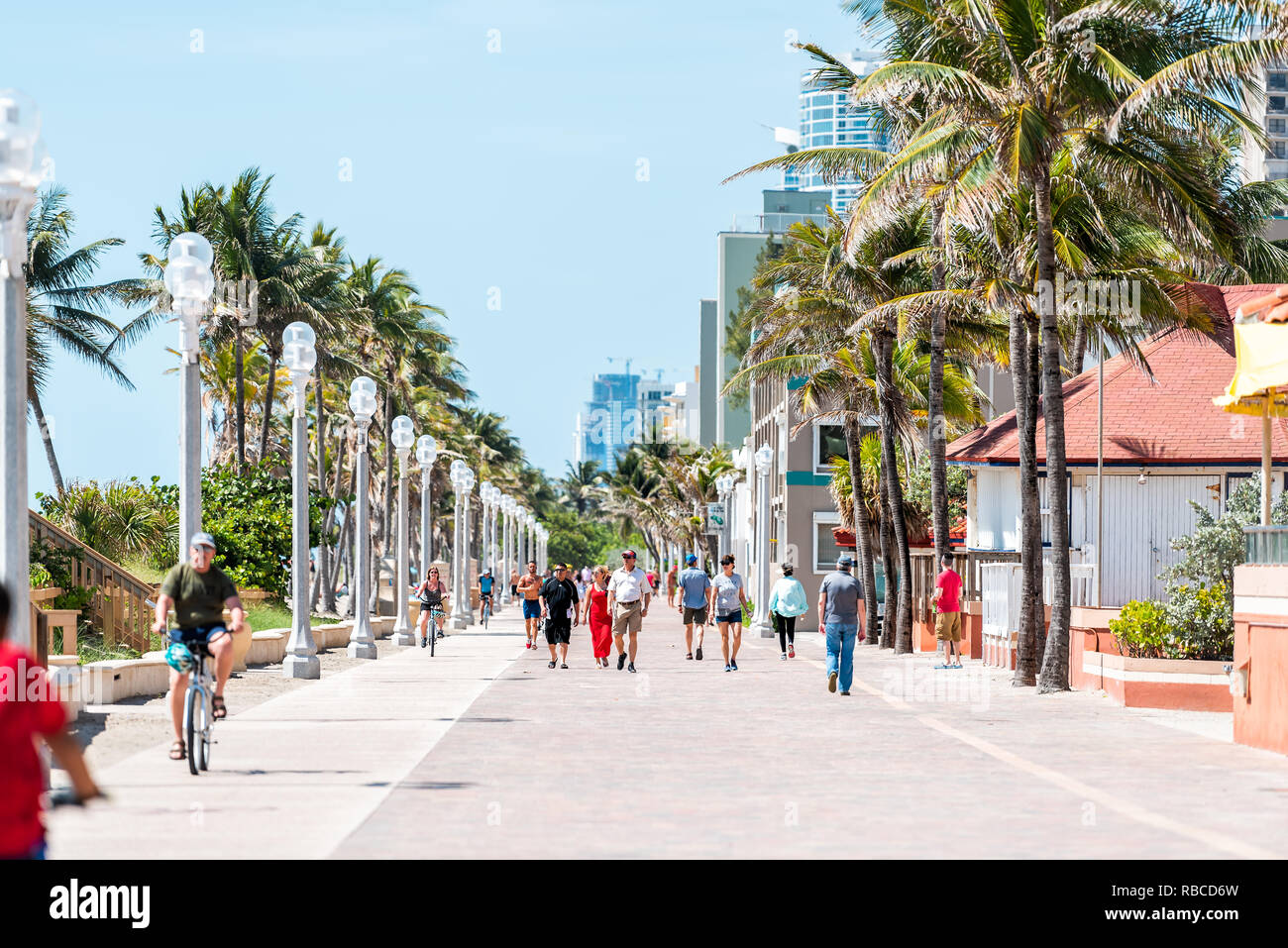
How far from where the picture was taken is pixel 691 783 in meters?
12.3

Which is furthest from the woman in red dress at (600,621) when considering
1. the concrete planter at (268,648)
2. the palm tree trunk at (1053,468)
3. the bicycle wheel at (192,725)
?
the bicycle wheel at (192,725)

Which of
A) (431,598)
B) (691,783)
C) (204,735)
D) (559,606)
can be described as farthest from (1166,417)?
(204,735)

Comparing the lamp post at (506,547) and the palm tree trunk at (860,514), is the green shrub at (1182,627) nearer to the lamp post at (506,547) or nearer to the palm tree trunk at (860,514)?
the palm tree trunk at (860,514)

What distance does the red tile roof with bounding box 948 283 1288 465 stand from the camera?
1238 inches

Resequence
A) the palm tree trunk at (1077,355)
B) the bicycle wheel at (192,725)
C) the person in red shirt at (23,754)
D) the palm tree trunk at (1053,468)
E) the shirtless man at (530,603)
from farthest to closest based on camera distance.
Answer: the palm tree trunk at (1077,355)
the shirtless man at (530,603)
the palm tree trunk at (1053,468)
the bicycle wheel at (192,725)
the person in red shirt at (23,754)

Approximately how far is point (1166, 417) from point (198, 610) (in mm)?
Result: 23787

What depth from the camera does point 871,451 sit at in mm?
47844

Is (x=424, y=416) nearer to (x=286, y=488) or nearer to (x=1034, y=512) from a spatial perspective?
(x=286, y=488)

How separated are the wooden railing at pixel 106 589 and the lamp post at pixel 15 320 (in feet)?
46.2

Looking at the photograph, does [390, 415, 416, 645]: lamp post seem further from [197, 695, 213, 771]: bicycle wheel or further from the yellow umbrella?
[197, 695, 213, 771]: bicycle wheel

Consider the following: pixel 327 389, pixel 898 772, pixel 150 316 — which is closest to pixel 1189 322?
pixel 898 772

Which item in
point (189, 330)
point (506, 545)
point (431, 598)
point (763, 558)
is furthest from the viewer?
point (506, 545)

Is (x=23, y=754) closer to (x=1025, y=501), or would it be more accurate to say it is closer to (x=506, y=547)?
(x=1025, y=501)

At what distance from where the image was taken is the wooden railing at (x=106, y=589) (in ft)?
84.7
